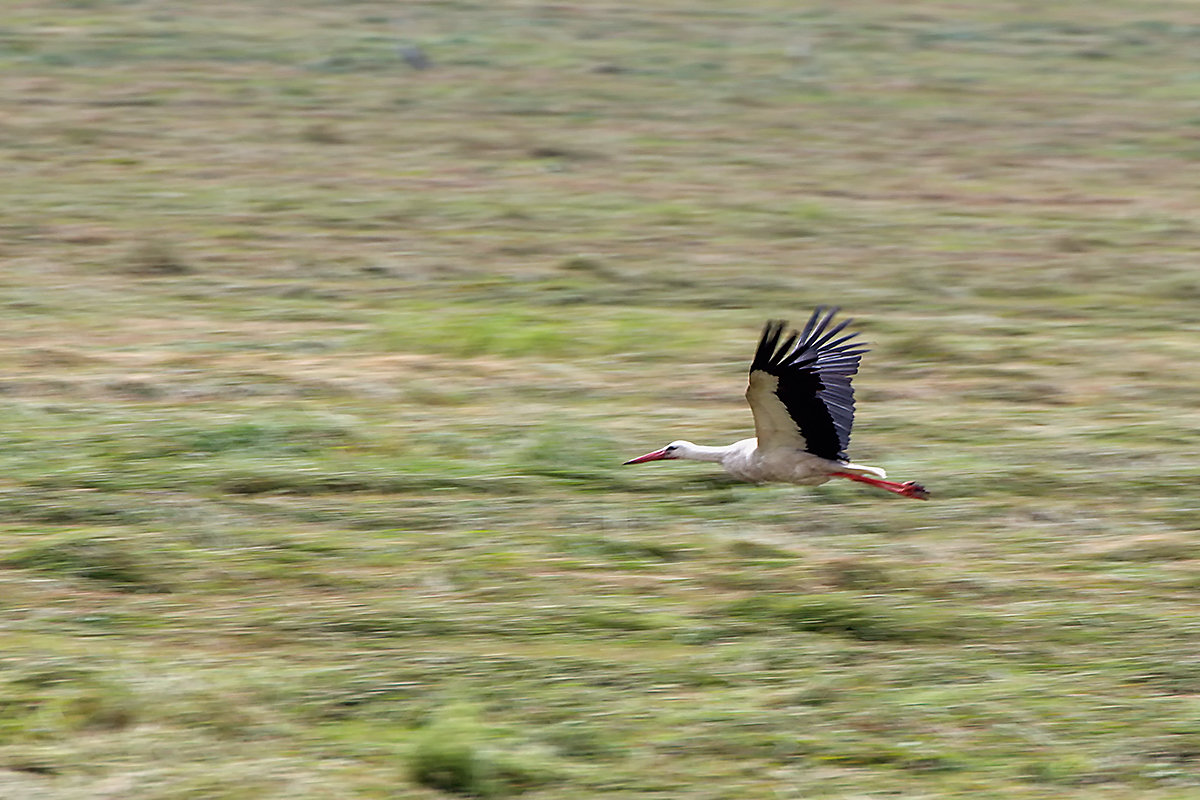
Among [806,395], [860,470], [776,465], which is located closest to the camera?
[806,395]

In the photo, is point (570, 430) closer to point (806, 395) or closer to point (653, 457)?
point (653, 457)

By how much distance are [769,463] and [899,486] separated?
1.39 feet

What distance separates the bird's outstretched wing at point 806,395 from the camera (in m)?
5.61

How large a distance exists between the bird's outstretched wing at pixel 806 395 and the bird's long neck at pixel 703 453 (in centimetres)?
19

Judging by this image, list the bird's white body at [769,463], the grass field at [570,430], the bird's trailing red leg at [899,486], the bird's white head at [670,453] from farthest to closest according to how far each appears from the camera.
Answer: the bird's white head at [670,453] < the bird's white body at [769,463] < the bird's trailing red leg at [899,486] < the grass field at [570,430]

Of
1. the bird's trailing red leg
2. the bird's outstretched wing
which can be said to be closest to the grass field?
the bird's trailing red leg

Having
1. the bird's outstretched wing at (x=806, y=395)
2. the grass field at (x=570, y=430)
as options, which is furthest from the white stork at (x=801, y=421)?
the grass field at (x=570, y=430)

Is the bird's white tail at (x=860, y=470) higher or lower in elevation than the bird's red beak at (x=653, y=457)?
higher

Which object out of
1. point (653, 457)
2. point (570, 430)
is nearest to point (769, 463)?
point (653, 457)

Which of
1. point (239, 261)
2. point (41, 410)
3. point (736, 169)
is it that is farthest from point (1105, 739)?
point (736, 169)

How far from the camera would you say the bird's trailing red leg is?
580 cm

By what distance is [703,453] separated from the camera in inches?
240

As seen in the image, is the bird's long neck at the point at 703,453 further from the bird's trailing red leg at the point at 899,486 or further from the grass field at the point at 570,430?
the bird's trailing red leg at the point at 899,486

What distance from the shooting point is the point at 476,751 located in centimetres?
394
